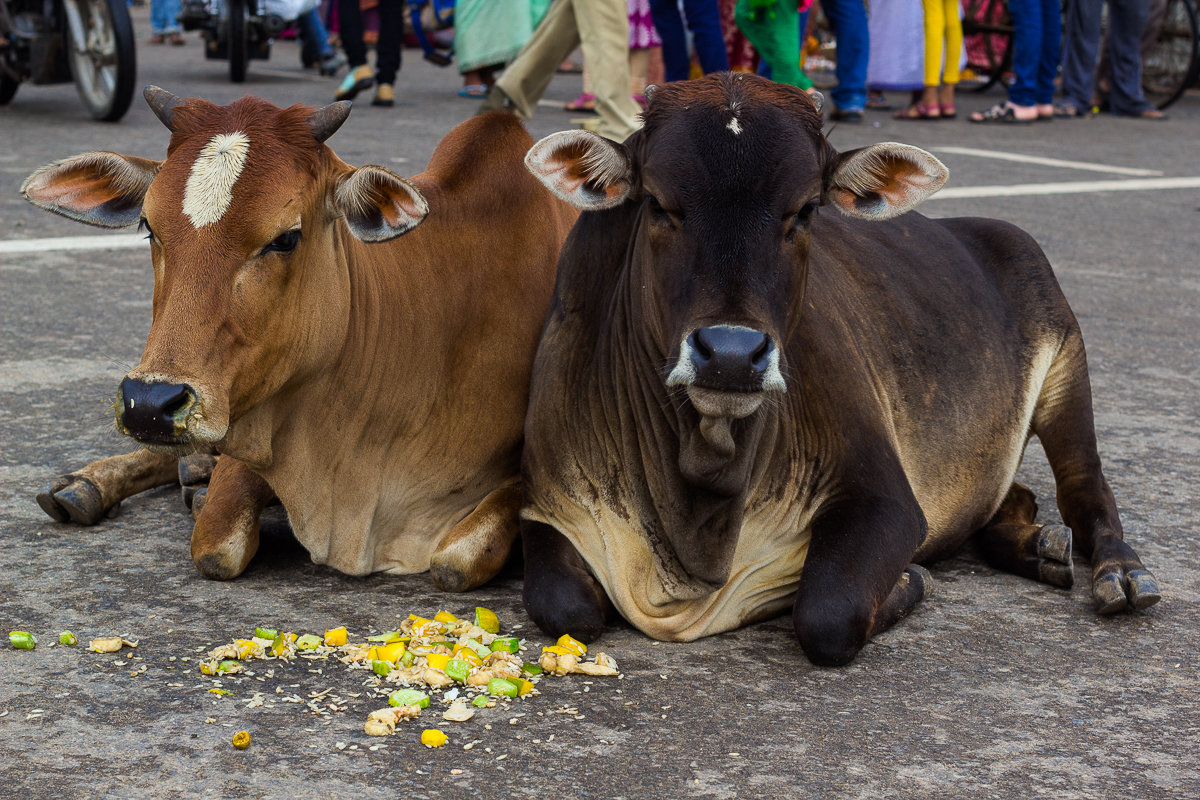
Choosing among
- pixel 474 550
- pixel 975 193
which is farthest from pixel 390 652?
pixel 975 193

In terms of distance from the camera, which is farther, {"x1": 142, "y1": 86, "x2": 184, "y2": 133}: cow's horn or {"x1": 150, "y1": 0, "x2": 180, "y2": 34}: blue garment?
{"x1": 150, "y1": 0, "x2": 180, "y2": 34}: blue garment

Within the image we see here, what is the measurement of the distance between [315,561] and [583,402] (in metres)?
0.82

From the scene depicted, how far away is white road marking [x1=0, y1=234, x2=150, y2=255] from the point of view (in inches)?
283

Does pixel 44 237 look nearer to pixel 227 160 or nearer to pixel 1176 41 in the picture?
pixel 227 160

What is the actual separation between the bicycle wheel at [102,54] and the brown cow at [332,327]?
20.0ft

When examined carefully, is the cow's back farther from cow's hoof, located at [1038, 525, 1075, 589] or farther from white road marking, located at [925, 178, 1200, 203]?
white road marking, located at [925, 178, 1200, 203]

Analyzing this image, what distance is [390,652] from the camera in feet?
10.8

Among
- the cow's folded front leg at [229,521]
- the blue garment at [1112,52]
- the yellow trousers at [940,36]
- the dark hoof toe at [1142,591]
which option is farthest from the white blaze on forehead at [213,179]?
the blue garment at [1112,52]

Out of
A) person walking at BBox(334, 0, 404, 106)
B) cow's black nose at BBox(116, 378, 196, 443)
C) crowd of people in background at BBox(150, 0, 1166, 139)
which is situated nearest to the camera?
cow's black nose at BBox(116, 378, 196, 443)

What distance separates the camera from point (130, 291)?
6602 mm

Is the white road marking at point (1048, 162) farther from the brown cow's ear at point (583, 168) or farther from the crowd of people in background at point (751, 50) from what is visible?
the brown cow's ear at point (583, 168)

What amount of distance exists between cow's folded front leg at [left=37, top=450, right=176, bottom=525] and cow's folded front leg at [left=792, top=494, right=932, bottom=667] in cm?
179

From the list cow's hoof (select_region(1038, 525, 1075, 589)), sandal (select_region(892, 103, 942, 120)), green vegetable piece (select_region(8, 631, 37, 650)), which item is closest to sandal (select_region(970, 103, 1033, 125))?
sandal (select_region(892, 103, 942, 120))

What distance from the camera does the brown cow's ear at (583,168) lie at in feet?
11.4
